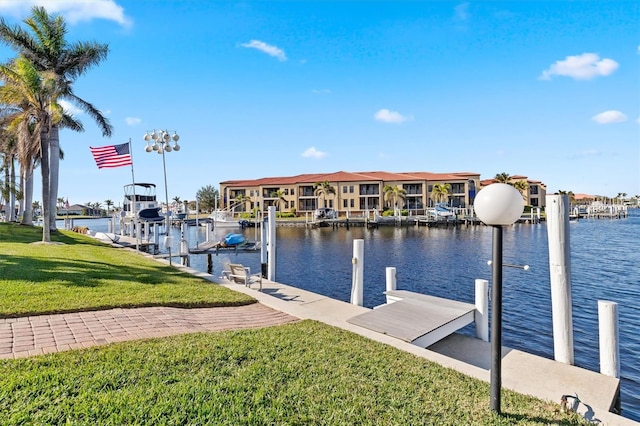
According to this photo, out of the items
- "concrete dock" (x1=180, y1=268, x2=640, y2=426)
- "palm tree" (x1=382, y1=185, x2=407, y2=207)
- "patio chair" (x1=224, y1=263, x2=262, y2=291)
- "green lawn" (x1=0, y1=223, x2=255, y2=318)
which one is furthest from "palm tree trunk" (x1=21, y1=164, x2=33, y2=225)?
"palm tree" (x1=382, y1=185, x2=407, y2=207)

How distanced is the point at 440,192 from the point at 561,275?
Result: 69624 mm

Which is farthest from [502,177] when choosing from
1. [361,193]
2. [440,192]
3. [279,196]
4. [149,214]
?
[149,214]

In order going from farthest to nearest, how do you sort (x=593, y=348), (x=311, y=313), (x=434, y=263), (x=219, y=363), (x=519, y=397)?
(x=434, y=263)
(x=593, y=348)
(x=311, y=313)
(x=219, y=363)
(x=519, y=397)

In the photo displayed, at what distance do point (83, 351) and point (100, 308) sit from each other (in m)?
2.64

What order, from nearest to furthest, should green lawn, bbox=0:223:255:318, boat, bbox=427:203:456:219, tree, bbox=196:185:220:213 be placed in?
green lawn, bbox=0:223:255:318 → boat, bbox=427:203:456:219 → tree, bbox=196:185:220:213

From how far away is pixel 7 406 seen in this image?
378 cm

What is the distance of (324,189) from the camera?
75.8 metres

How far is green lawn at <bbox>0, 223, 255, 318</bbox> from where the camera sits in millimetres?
7793

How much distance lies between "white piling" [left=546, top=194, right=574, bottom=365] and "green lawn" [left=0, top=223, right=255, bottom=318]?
21.6 ft

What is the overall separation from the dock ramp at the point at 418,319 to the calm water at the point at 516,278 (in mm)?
2370

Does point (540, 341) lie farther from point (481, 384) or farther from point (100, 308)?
point (100, 308)

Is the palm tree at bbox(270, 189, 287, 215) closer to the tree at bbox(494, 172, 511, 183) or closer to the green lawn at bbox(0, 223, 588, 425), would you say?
the tree at bbox(494, 172, 511, 183)

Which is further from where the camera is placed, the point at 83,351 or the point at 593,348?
the point at 593,348

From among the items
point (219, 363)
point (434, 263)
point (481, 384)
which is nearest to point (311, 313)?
point (219, 363)
